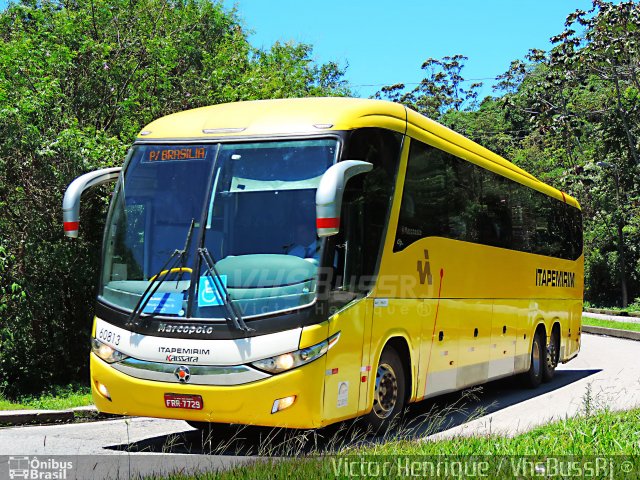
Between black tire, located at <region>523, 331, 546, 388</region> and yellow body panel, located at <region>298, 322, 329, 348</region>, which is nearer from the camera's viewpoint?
yellow body panel, located at <region>298, 322, 329, 348</region>

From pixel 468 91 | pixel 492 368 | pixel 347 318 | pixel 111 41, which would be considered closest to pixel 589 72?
pixel 111 41

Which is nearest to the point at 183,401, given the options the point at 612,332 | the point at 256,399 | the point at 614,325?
the point at 256,399

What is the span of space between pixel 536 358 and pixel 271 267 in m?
9.73

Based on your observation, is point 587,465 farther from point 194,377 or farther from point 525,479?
point 194,377

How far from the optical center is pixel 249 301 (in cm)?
841

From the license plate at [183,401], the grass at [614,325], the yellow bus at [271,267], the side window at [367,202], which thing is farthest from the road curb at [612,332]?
the license plate at [183,401]

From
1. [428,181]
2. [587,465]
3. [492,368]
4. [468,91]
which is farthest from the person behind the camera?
[468,91]

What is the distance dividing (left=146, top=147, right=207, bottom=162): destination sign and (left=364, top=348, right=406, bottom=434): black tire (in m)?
3.04

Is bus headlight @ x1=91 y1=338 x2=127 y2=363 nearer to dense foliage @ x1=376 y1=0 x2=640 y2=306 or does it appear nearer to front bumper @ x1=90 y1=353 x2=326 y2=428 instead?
front bumper @ x1=90 y1=353 x2=326 y2=428

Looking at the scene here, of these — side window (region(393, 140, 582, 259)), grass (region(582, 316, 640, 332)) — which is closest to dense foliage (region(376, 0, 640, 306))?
grass (region(582, 316, 640, 332))

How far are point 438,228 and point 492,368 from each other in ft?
11.6

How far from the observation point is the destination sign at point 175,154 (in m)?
9.23

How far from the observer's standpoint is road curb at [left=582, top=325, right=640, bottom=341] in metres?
31.1

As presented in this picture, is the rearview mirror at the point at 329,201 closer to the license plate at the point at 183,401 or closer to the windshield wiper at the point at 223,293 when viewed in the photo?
the windshield wiper at the point at 223,293
